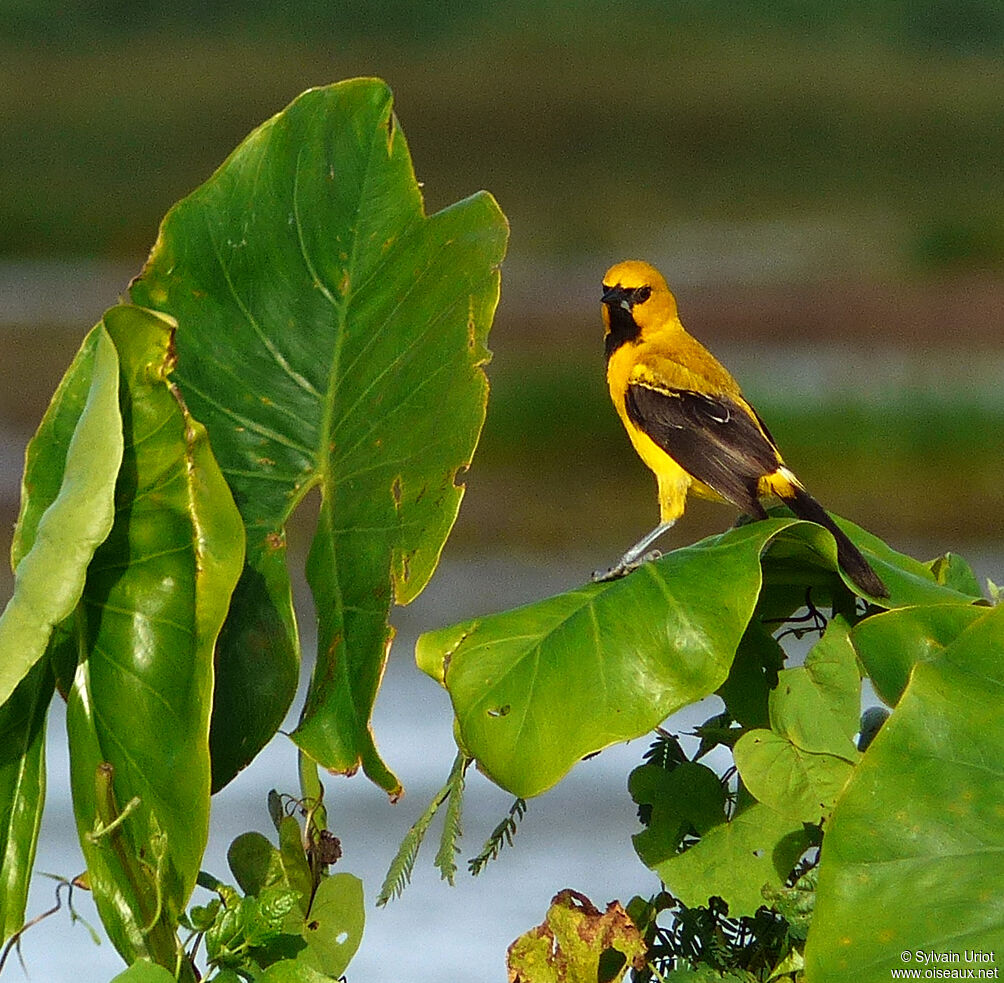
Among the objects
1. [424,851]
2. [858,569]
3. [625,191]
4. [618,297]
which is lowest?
[625,191]

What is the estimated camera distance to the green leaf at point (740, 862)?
69.1 inches

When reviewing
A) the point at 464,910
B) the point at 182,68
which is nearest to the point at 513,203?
the point at 182,68

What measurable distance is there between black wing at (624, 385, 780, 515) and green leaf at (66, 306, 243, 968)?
4.80ft

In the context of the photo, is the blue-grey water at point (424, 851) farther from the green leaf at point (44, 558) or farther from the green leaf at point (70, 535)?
the green leaf at point (70, 535)

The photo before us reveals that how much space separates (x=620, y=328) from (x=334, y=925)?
210 centimetres

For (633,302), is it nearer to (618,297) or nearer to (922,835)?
(618,297)

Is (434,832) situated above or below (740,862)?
below

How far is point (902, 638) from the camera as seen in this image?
1.74 meters

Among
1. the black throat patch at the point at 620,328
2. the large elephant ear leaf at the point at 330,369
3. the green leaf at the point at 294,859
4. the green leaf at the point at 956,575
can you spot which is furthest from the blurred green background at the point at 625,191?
the green leaf at the point at 294,859

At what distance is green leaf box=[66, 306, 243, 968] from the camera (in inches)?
65.1

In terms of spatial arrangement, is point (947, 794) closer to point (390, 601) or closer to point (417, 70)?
point (390, 601)

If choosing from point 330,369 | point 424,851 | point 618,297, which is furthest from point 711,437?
point 424,851

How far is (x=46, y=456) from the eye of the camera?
1803 mm

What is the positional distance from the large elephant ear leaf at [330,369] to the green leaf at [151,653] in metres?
0.20
